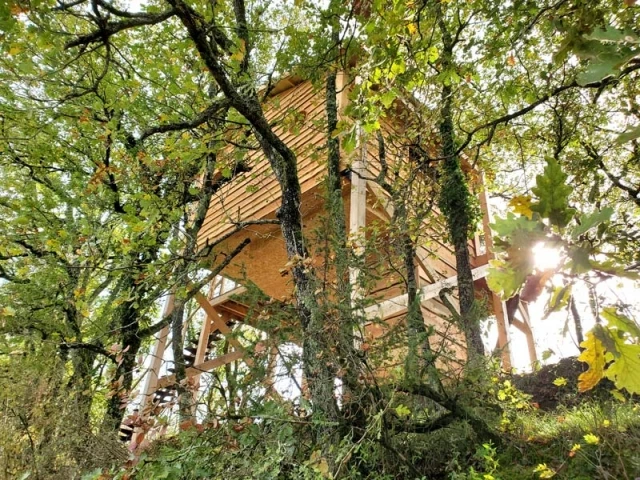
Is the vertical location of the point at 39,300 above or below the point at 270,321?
above

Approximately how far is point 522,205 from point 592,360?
399 mm

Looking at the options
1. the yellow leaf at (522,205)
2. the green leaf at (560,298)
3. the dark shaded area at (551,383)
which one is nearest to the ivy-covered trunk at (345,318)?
the yellow leaf at (522,205)

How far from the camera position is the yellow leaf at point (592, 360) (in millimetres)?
910

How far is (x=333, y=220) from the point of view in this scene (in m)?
3.77

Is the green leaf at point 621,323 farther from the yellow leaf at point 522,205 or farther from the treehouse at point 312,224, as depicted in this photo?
the treehouse at point 312,224

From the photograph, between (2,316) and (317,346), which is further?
(2,316)

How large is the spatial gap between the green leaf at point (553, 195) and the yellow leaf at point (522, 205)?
53mm

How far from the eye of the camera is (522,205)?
0.86 m

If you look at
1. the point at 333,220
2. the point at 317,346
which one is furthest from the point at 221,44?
the point at 317,346

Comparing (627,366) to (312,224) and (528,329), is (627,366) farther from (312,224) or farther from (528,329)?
(528,329)

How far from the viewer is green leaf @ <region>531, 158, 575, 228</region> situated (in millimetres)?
763

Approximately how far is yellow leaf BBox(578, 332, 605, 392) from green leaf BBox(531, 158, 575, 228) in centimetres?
32

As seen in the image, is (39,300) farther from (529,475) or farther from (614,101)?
(614,101)

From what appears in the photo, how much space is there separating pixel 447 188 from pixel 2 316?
6543 millimetres
